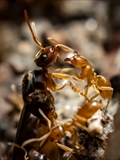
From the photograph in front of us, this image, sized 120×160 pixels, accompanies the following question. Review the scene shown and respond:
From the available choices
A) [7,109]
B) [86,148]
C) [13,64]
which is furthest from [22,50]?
[86,148]

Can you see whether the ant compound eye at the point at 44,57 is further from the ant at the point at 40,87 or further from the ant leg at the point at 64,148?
the ant leg at the point at 64,148

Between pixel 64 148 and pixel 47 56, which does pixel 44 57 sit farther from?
pixel 64 148

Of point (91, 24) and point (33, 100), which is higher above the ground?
point (33, 100)

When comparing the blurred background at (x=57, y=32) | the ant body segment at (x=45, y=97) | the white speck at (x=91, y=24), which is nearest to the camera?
the ant body segment at (x=45, y=97)

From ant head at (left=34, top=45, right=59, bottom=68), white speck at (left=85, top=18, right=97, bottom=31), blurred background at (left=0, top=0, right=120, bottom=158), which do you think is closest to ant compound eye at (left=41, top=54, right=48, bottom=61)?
ant head at (left=34, top=45, right=59, bottom=68)

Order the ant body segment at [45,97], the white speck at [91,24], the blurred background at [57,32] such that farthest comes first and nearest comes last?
1. the white speck at [91,24]
2. the blurred background at [57,32]
3. the ant body segment at [45,97]

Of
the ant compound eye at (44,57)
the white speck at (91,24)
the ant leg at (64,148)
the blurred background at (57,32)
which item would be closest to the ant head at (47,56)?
the ant compound eye at (44,57)

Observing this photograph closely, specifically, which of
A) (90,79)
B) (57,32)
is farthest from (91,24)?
(90,79)

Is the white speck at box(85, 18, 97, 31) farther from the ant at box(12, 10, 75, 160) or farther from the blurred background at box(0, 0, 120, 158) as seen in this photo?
the ant at box(12, 10, 75, 160)

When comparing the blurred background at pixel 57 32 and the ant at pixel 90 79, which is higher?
the ant at pixel 90 79

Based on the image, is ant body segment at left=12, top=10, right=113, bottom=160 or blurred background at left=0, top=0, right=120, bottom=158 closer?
ant body segment at left=12, top=10, right=113, bottom=160
